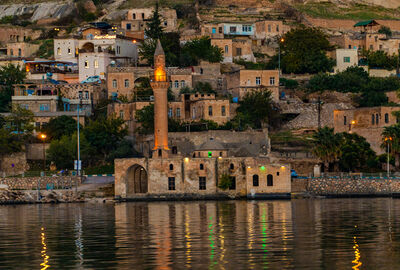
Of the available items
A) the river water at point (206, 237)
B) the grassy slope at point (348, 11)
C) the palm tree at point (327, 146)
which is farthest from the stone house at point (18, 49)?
the river water at point (206, 237)

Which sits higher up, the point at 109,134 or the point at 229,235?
the point at 109,134

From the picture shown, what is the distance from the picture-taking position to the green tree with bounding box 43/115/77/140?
8062 centimetres

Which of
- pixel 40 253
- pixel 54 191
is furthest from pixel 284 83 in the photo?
pixel 40 253

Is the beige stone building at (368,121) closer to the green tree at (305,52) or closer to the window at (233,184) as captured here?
the green tree at (305,52)

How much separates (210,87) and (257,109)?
6.32 m

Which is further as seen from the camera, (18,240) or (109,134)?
(109,134)

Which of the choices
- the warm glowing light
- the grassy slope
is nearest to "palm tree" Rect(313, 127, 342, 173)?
the warm glowing light

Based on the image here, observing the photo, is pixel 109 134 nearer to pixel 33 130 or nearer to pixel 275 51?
pixel 33 130

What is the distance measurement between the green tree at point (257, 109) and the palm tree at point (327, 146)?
971cm

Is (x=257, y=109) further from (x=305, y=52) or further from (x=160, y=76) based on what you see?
(x=305, y=52)

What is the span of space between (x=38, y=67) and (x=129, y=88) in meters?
12.7

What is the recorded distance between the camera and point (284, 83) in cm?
9081

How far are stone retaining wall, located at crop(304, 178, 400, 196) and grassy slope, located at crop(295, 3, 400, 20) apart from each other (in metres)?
43.2

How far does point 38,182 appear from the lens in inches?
2869
